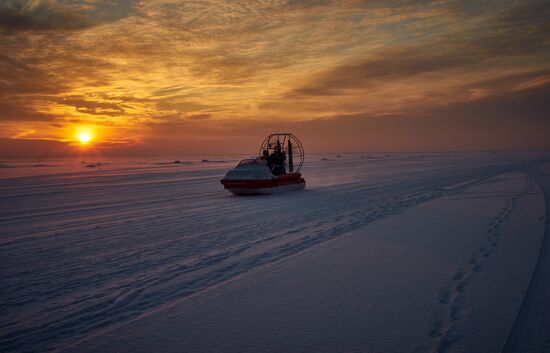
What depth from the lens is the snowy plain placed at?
3.72 metres

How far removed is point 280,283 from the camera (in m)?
5.27

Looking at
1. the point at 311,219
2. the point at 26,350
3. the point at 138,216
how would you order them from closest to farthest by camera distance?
the point at 26,350
the point at 311,219
the point at 138,216

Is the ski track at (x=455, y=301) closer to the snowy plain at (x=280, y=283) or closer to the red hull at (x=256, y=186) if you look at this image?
the snowy plain at (x=280, y=283)

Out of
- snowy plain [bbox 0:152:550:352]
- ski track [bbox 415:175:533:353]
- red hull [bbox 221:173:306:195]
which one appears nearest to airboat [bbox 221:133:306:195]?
red hull [bbox 221:173:306:195]

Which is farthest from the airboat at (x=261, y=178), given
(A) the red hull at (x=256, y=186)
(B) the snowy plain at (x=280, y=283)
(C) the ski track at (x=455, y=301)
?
(C) the ski track at (x=455, y=301)

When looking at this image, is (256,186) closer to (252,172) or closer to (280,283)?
(252,172)

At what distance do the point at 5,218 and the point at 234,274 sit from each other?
33.1ft

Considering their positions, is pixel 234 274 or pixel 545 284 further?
pixel 234 274

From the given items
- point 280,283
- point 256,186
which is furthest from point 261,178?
point 280,283

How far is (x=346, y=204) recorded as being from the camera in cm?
1284

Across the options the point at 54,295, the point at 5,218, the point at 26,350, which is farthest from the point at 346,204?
the point at 5,218

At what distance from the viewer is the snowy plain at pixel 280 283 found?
12.2 ft

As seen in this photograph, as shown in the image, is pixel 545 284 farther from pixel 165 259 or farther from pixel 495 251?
pixel 165 259

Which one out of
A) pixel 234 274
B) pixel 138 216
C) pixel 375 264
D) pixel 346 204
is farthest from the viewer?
pixel 346 204
